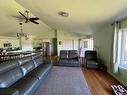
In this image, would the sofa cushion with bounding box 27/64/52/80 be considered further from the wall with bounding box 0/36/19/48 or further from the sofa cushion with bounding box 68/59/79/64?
the wall with bounding box 0/36/19/48

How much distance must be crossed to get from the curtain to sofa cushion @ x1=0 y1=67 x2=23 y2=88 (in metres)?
3.21

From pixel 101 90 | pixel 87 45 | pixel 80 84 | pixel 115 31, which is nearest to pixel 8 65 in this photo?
pixel 80 84

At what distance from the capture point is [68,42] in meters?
11.5

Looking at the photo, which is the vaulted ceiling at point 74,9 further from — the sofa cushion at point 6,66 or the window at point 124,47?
the sofa cushion at point 6,66

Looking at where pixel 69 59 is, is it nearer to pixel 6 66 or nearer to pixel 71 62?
pixel 71 62

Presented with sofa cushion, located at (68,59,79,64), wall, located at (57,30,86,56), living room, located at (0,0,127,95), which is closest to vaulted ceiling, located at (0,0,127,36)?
living room, located at (0,0,127,95)

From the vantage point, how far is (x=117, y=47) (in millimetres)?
4066

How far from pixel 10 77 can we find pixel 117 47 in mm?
3597

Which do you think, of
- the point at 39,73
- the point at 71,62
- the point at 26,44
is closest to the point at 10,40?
the point at 26,44

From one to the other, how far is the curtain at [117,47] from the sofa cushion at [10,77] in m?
3.21

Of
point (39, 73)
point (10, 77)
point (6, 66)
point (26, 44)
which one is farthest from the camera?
point (26, 44)

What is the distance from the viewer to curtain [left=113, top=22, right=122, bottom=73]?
13.2ft

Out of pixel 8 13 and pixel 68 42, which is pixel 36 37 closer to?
pixel 68 42

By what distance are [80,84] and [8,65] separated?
2.21 m
